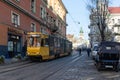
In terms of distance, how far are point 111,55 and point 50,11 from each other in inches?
1718

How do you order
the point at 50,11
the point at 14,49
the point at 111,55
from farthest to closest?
the point at 50,11
the point at 14,49
the point at 111,55

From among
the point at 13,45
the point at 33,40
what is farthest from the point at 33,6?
the point at 33,40

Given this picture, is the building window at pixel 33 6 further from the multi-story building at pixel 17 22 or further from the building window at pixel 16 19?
the building window at pixel 16 19

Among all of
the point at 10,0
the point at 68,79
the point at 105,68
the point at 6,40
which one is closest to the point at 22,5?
the point at 10,0

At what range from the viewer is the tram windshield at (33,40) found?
112ft

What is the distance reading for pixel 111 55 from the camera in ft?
72.5

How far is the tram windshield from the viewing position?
1350 inches

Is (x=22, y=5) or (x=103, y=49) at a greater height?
(x=22, y=5)

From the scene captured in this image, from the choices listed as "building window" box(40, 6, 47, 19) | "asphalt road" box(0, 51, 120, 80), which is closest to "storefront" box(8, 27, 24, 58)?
"asphalt road" box(0, 51, 120, 80)

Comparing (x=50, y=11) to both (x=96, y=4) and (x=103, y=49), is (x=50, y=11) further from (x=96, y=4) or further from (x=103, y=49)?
(x=103, y=49)

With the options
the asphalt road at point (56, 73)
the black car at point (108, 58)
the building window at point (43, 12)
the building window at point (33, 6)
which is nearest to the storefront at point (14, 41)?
the building window at point (33, 6)

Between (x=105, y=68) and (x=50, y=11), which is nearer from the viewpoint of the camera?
(x=105, y=68)

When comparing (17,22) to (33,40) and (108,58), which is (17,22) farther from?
(108,58)

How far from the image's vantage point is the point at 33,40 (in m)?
34.7
